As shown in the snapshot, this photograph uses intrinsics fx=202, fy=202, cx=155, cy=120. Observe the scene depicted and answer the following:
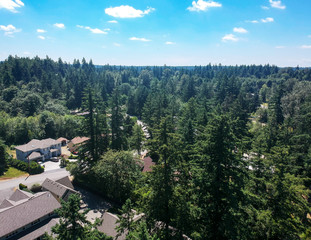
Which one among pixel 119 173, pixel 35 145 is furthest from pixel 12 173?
pixel 119 173

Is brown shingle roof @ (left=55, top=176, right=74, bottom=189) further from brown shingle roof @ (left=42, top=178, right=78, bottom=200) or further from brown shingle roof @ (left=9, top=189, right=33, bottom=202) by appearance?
brown shingle roof @ (left=9, top=189, right=33, bottom=202)

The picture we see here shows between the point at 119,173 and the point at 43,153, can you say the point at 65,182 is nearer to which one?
the point at 119,173

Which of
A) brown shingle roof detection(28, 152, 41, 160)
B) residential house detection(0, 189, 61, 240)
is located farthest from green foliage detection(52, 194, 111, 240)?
brown shingle roof detection(28, 152, 41, 160)

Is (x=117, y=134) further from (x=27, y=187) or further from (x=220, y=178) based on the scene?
(x=220, y=178)

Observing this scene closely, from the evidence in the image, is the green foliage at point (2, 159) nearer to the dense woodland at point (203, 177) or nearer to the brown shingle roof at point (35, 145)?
the dense woodland at point (203, 177)

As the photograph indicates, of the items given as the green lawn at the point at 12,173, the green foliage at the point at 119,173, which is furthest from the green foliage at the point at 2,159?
the green foliage at the point at 119,173

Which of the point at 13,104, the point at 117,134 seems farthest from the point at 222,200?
the point at 13,104
